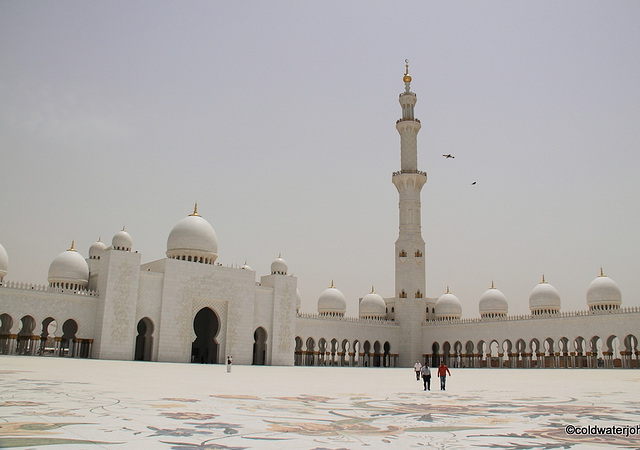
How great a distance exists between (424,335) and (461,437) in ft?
127

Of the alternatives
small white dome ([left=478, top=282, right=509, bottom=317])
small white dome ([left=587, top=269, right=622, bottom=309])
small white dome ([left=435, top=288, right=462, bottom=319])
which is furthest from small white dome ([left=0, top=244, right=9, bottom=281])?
small white dome ([left=587, top=269, right=622, bottom=309])

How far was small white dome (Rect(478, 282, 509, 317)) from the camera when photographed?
42875 millimetres

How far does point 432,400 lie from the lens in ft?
33.0

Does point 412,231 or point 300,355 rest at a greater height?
point 412,231

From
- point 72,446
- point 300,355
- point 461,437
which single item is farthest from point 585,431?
point 300,355

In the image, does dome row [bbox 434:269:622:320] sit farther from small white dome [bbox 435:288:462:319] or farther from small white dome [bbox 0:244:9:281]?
small white dome [bbox 0:244:9:281]

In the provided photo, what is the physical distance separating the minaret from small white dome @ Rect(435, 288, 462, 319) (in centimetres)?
281

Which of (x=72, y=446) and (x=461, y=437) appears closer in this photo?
(x=72, y=446)

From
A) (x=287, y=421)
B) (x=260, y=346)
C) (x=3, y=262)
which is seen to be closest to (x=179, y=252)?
(x=260, y=346)

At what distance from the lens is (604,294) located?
37625mm

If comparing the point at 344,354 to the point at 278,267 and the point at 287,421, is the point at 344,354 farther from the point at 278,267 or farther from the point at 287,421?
the point at 287,421

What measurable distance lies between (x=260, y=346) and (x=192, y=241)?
25.7 feet

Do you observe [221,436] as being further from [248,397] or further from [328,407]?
[248,397]

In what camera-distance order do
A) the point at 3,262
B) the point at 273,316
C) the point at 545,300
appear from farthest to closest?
the point at 545,300, the point at 273,316, the point at 3,262
